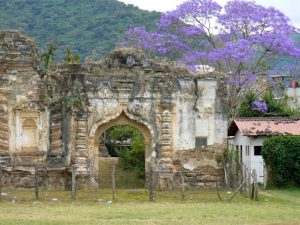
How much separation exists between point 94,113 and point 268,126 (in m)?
8.53

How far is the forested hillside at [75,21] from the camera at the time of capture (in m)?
48.3

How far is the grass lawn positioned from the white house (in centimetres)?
403

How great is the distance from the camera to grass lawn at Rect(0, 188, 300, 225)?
16.9 m

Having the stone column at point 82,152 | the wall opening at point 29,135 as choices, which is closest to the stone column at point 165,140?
the stone column at point 82,152

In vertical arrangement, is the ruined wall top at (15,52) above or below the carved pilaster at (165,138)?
above

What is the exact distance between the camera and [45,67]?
89.1ft

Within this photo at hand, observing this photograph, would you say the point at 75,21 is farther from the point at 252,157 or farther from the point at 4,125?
the point at 4,125

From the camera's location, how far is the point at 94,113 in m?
27.1

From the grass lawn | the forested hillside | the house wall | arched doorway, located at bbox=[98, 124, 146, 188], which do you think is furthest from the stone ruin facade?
the forested hillside

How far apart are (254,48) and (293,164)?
1053 centimetres

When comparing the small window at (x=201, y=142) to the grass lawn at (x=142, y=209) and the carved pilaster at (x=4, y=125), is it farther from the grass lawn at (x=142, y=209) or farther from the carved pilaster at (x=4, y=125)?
the carved pilaster at (x=4, y=125)

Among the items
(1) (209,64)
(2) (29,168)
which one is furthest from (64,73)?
(1) (209,64)

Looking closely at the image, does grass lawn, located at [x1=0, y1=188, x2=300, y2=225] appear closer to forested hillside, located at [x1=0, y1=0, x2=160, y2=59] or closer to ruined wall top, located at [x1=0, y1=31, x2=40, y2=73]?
ruined wall top, located at [x1=0, y1=31, x2=40, y2=73]

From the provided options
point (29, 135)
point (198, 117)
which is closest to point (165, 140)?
point (198, 117)
